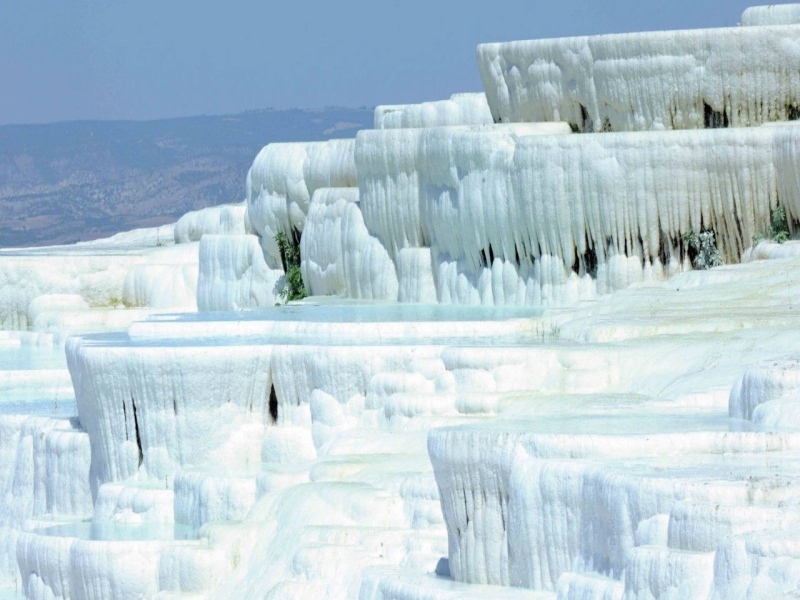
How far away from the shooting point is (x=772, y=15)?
105 feet

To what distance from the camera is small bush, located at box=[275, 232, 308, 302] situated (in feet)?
112

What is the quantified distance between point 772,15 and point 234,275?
10.5 m

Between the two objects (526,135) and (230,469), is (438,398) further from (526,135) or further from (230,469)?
(526,135)

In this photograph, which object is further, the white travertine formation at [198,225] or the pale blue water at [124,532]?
the white travertine formation at [198,225]

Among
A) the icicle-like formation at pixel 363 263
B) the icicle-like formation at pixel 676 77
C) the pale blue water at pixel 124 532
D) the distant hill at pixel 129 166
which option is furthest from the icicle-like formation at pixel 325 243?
the distant hill at pixel 129 166

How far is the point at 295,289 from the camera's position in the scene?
1353 inches

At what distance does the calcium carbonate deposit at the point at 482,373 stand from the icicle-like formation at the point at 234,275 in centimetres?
7

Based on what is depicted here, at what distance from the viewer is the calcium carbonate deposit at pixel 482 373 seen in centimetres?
1588

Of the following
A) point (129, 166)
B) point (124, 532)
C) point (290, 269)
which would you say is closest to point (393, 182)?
point (290, 269)

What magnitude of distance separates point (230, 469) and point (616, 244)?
23.1 ft

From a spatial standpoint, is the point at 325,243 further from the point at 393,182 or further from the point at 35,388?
the point at 35,388

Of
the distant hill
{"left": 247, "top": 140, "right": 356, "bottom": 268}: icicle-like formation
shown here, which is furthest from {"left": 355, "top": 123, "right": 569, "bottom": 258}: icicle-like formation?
the distant hill

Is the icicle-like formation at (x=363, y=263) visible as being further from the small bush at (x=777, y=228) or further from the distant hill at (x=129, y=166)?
the distant hill at (x=129, y=166)

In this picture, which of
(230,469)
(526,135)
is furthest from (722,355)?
(526,135)
